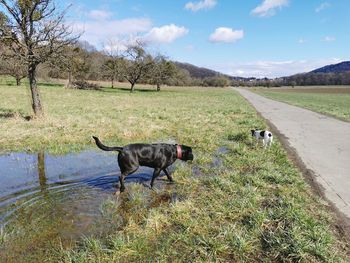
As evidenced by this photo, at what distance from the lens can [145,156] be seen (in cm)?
671

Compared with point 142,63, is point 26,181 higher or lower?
lower

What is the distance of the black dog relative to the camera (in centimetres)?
653

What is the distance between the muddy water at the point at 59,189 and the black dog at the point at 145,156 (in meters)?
0.65

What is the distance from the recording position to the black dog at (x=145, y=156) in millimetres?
6531

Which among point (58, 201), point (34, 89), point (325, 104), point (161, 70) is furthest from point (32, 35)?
point (161, 70)

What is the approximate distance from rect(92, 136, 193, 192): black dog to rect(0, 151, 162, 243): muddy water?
65 centimetres

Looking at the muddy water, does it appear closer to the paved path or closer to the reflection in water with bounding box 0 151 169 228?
the reflection in water with bounding box 0 151 169 228

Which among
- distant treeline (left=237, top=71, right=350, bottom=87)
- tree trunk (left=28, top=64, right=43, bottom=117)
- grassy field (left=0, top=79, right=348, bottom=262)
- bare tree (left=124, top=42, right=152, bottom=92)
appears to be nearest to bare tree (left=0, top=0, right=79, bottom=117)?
tree trunk (left=28, top=64, right=43, bottom=117)

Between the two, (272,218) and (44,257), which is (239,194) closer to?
(272,218)

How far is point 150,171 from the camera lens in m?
8.19

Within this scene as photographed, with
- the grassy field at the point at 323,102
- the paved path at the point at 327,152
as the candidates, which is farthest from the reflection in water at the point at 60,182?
the grassy field at the point at 323,102

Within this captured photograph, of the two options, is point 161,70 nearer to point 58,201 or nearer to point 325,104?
point 325,104

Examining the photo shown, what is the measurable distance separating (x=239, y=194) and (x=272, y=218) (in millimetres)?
1178

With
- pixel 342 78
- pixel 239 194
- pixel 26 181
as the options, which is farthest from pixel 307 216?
pixel 342 78
